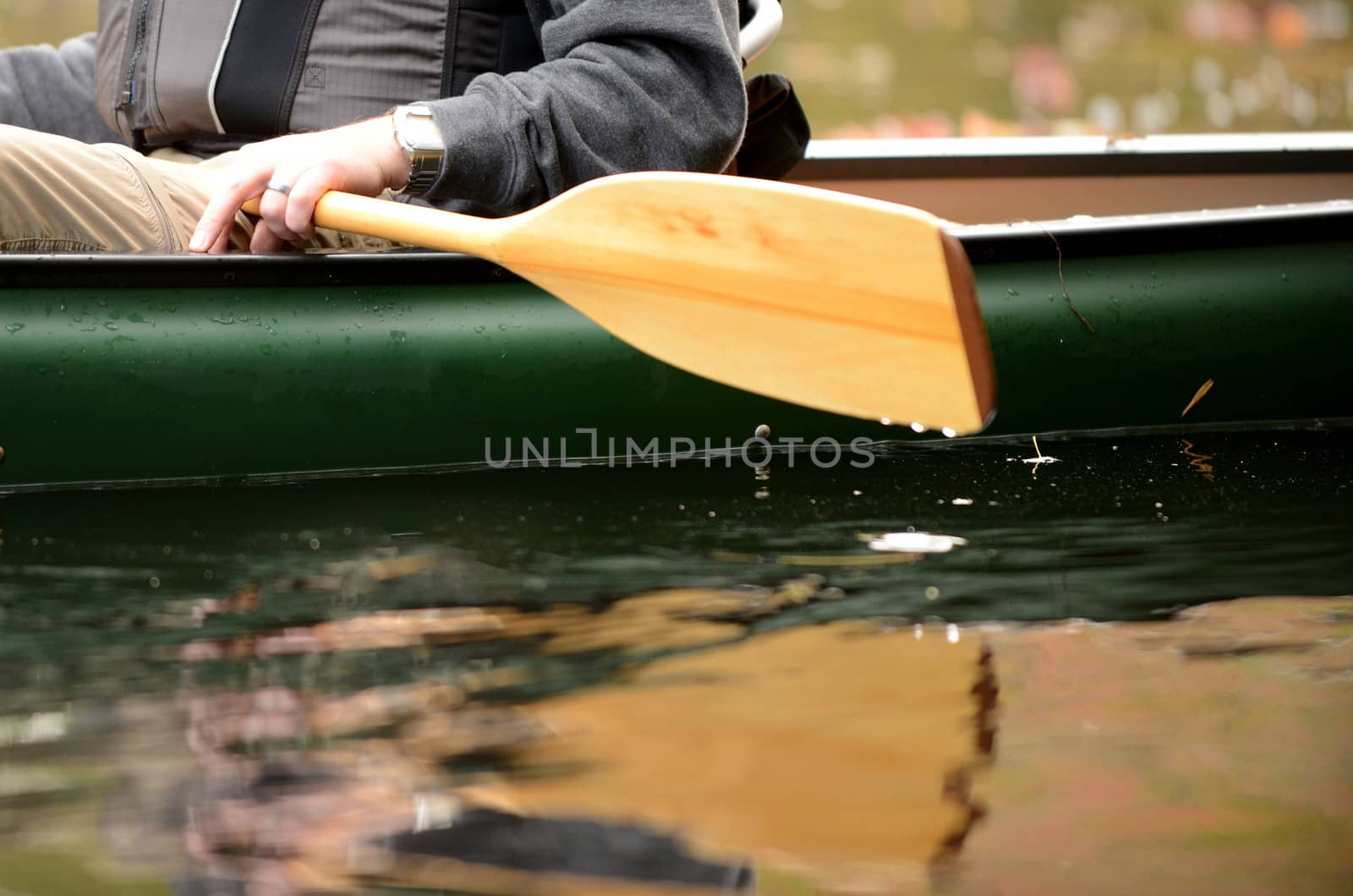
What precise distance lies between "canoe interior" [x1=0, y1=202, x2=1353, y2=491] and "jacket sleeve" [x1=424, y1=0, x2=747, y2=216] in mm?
142

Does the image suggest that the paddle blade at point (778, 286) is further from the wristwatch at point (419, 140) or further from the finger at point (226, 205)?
the finger at point (226, 205)

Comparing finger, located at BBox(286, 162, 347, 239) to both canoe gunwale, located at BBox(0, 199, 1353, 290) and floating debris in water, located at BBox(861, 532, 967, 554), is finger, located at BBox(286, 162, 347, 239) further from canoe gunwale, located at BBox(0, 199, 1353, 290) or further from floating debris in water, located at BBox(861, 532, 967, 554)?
floating debris in water, located at BBox(861, 532, 967, 554)

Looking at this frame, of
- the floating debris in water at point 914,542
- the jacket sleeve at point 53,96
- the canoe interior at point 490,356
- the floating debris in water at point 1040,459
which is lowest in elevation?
the floating debris in water at point 1040,459

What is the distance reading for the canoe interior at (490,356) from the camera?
134cm

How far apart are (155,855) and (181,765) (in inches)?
4.2

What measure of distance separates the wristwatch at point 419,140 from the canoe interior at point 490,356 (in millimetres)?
152

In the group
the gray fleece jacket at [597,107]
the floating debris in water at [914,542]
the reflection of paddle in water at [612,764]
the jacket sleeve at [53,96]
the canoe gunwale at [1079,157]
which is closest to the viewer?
the reflection of paddle in water at [612,764]

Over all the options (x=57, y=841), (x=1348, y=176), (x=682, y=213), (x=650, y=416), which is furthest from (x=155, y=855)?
(x=1348, y=176)

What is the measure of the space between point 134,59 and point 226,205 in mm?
306

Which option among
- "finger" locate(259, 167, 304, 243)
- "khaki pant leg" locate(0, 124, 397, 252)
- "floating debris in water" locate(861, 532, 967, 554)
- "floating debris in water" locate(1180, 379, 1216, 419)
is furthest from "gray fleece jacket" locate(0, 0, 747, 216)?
"floating debris in water" locate(1180, 379, 1216, 419)

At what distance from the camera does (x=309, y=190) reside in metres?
1.24

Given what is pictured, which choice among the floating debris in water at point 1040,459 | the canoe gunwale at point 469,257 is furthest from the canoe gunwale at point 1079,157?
the floating debris in water at point 1040,459

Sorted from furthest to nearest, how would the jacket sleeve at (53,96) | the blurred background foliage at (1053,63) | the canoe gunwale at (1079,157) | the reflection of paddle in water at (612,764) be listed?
the blurred background foliage at (1053,63) → the canoe gunwale at (1079,157) → the jacket sleeve at (53,96) → the reflection of paddle in water at (612,764)

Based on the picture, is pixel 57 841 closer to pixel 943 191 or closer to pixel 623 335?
pixel 623 335
